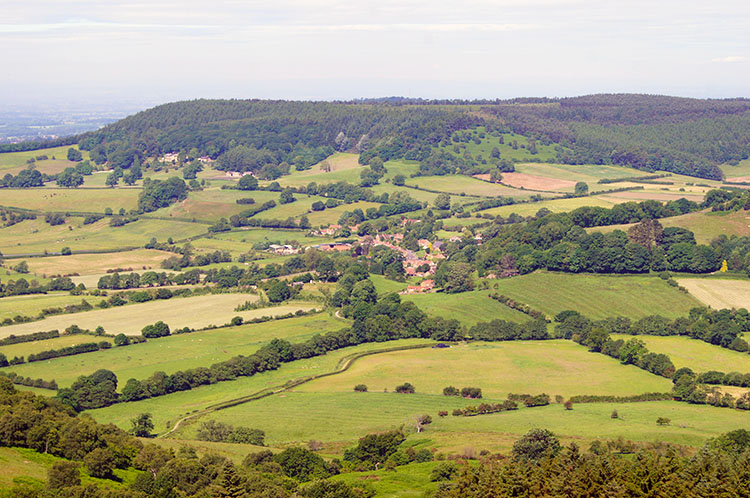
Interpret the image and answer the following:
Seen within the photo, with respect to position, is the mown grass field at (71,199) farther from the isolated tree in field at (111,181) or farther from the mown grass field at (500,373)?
the mown grass field at (500,373)

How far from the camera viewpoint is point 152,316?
94.5 m

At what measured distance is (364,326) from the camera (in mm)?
89750

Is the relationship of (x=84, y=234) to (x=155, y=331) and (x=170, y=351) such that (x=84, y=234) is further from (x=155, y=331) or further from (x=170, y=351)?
(x=170, y=351)

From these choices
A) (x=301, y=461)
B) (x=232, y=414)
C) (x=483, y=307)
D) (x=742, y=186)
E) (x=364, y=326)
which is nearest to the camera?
(x=301, y=461)

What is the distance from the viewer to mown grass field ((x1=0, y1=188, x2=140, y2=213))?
16850 cm

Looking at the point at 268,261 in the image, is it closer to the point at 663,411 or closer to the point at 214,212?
the point at 214,212

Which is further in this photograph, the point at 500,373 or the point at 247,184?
the point at 247,184

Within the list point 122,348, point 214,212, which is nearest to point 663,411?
point 122,348

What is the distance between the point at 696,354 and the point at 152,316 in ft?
193

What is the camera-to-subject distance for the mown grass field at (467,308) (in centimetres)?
9431

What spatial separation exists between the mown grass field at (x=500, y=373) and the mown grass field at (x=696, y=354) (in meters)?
4.74

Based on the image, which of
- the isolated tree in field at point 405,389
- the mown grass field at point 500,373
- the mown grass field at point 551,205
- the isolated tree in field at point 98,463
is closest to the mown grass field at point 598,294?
the mown grass field at point 500,373

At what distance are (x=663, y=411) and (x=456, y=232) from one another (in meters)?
82.8

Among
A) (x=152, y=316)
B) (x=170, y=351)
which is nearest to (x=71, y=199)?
(x=152, y=316)
